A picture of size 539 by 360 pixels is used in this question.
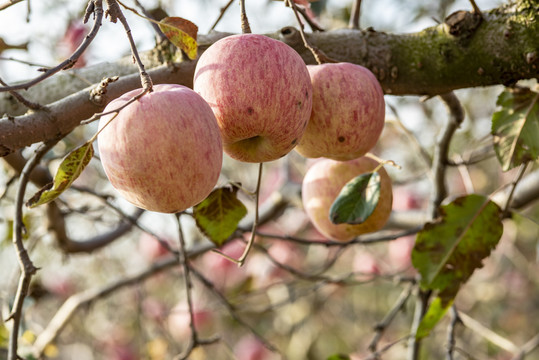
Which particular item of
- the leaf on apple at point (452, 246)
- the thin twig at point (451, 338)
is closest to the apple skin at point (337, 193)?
the leaf on apple at point (452, 246)

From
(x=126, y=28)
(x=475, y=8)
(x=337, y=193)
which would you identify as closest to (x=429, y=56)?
(x=475, y=8)

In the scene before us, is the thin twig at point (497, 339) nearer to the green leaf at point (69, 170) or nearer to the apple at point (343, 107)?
the apple at point (343, 107)

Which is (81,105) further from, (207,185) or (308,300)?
(308,300)

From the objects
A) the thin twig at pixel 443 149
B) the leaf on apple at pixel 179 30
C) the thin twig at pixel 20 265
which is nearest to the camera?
the leaf on apple at pixel 179 30

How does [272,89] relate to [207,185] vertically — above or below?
above

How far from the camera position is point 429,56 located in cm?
112

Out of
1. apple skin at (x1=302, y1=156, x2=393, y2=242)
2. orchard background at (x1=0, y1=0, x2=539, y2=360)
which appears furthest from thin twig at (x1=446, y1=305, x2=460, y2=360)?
apple skin at (x1=302, y1=156, x2=393, y2=242)

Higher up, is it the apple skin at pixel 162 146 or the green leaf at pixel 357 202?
the apple skin at pixel 162 146

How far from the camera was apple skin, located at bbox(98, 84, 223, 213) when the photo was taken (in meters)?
0.70

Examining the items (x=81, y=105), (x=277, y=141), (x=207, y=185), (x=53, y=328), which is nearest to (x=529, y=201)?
(x=277, y=141)

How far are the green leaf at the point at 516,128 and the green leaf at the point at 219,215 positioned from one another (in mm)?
591

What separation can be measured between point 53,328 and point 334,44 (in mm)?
1729

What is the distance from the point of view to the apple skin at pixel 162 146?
700 mm

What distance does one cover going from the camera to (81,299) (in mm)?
→ 2186
